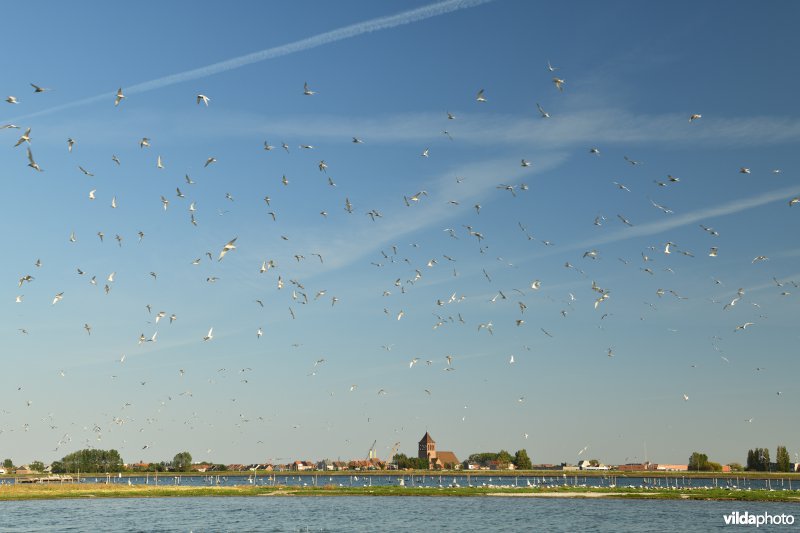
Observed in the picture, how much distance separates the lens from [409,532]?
72.7m

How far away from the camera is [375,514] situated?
311 ft

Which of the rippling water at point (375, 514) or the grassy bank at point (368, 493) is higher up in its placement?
the rippling water at point (375, 514)

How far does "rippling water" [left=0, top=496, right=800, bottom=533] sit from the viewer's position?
7825 cm

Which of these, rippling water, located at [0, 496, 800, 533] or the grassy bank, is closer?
rippling water, located at [0, 496, 800, 533]

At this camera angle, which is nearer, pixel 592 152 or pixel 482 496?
pixel 592 152

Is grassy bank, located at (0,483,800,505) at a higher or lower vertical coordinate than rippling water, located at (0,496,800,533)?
lower

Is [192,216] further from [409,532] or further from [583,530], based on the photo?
[583,530]

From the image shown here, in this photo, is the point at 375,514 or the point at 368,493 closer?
the point at 375,514

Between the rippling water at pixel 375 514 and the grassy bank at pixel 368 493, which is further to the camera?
the grassy bank at pixel 368 493

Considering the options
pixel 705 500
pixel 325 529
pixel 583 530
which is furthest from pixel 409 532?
pixel 705 500

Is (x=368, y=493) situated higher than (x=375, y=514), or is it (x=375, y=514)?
(x=375, y=514)

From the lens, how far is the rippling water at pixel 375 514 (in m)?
78.2

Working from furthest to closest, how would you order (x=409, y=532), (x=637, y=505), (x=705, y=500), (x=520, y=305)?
(x=705, y=500) < (x=637, y=505) < (x=409, y=532) < (x=520, y=305)

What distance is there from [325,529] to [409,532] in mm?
8346
